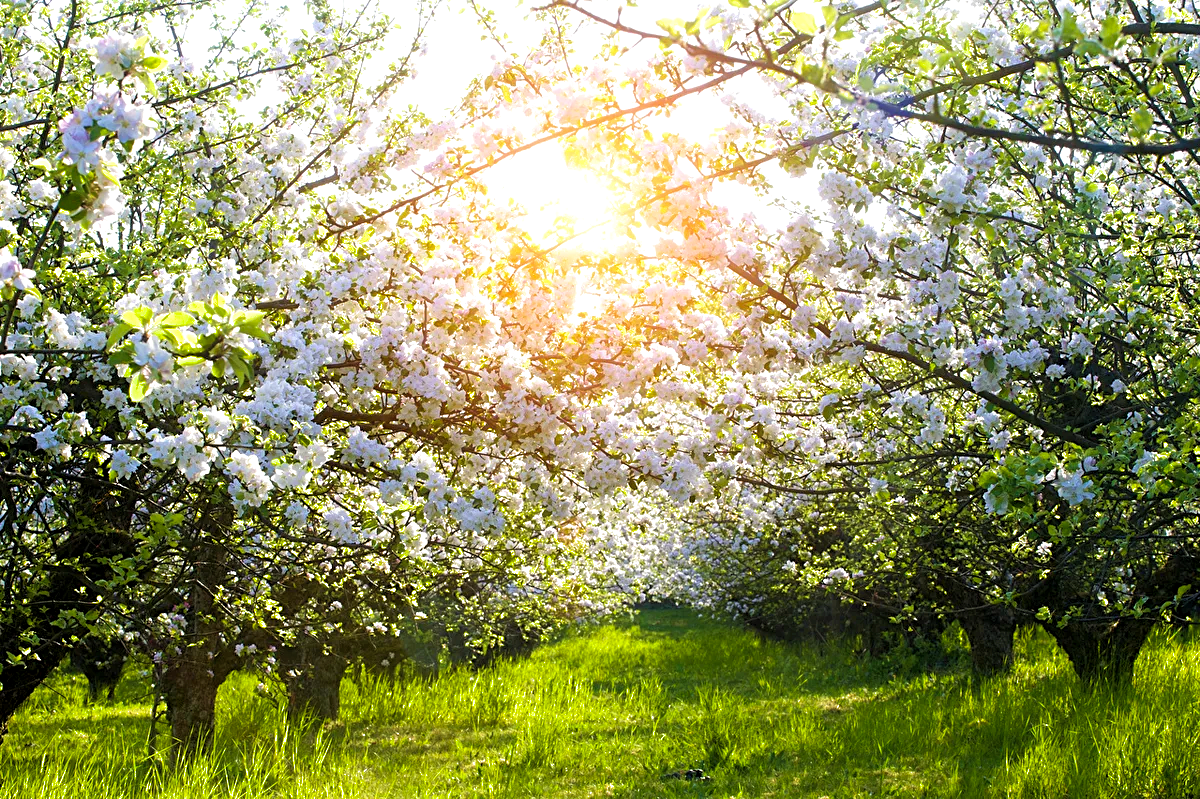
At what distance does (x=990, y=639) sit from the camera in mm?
12984

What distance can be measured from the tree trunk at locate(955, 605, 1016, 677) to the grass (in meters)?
0.33

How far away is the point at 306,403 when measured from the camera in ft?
15.7

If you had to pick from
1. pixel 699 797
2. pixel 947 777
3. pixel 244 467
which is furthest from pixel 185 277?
pixel 947 777

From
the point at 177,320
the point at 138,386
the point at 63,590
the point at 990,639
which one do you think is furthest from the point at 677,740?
the point at 177,320

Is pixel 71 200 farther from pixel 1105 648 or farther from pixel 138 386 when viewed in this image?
pixel 1105 648

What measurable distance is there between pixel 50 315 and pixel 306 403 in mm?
1216

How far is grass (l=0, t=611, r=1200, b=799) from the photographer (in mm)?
7559

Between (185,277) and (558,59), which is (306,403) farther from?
(558,59)

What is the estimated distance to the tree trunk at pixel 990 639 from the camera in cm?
1280

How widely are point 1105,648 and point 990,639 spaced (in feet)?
7.77

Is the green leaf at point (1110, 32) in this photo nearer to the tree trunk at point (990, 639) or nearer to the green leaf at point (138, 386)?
the green leaf at point (138, 386)

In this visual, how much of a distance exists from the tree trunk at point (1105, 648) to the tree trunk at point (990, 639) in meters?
1.83

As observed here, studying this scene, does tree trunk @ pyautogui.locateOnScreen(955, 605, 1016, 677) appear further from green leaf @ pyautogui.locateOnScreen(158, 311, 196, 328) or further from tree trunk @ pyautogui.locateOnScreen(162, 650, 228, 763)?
green leaf @ pyautogui.locateOnScreen(158, 311, 196, 328)

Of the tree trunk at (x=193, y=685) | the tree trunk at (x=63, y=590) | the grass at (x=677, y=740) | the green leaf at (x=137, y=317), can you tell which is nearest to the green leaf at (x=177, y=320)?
the green leaf at (x=137, y=317)
